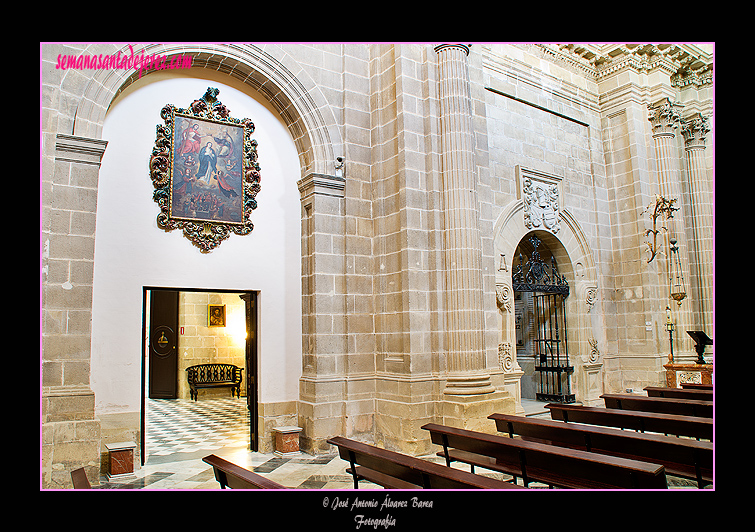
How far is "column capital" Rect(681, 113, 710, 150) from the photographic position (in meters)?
12.8

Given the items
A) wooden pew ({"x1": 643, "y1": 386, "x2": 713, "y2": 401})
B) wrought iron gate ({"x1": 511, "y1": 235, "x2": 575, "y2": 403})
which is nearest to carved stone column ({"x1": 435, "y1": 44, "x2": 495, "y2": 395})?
wooden pew ({"x1": 643, "y1": 386, "x2": 713, "y2": 401})

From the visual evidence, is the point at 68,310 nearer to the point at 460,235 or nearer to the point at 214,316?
the point at 460,235

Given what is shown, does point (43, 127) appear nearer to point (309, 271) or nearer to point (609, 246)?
point (309, 271)

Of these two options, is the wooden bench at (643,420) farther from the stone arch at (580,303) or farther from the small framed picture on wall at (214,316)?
the small framed picture on wall at (214,316)

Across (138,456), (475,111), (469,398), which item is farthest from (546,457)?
(475,111)

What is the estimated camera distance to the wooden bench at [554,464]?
347cm

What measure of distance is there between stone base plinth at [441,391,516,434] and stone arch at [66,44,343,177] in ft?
12.0

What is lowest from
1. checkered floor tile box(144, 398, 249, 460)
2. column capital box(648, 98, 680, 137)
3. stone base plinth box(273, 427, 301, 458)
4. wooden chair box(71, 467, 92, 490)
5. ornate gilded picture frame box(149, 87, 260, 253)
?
checkered floor tile box(144, 398, 249, 460)

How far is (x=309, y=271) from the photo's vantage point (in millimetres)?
7648

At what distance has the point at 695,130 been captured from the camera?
12906mm

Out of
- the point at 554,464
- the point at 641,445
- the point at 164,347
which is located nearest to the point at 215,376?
the point at 164,347

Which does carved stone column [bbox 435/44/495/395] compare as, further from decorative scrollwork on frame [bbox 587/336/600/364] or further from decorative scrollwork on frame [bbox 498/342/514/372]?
decorative scrollwork on frame [bbox 587/336/600/364]

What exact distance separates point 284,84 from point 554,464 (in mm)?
6077

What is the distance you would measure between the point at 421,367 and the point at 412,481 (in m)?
3.41
